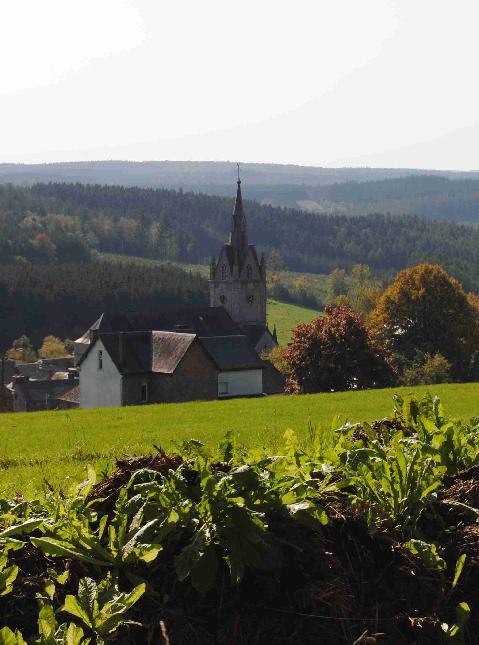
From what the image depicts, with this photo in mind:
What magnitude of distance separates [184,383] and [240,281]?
64.7 meters

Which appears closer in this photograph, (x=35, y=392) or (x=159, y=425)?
(x=159, y=425)

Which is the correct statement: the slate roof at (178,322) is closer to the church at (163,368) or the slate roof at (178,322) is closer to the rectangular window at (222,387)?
the church at (163,368)

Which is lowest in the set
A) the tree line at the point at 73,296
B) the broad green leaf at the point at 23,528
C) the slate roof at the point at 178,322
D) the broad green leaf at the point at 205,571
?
the tree line at the point at 73,296

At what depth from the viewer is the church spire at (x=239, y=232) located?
11781 centimetres

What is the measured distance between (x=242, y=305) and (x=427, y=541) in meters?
117

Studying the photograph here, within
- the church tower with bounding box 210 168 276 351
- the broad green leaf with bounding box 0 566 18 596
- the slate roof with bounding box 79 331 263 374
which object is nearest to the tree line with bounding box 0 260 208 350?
the church tower with bounding box 210 168 276 351

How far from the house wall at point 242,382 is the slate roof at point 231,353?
0.33 metres

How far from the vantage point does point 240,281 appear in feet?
397

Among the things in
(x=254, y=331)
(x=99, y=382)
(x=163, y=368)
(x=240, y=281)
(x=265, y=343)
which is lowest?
(x=265, y=343)

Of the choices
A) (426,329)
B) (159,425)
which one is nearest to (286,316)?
(426,329)

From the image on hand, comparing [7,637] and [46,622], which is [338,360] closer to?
[46,622]

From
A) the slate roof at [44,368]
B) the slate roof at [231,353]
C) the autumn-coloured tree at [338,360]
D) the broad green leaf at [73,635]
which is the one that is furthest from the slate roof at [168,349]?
the slate roof at [44,368]

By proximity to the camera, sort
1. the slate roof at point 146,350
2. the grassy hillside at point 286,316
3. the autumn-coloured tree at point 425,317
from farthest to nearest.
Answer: the grassy hillside at point 286,316, the autumn-coloured tree at point 425,317, the slate roof at point 146,350

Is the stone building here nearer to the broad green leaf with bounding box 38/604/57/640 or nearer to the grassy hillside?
the broad green leaf with bounding box 38/604/57/640
